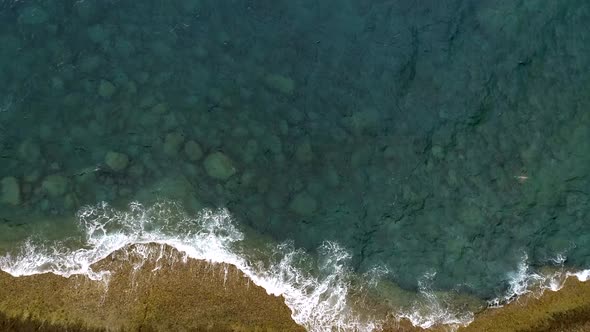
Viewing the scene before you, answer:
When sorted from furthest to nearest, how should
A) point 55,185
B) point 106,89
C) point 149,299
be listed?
point 106,89 → point 55,185 → point 149,299

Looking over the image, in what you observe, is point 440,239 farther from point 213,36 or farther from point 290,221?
point 213,36

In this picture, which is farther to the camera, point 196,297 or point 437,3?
point 437,3

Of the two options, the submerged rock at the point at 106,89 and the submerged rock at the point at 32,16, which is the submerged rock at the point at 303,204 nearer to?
the submerged rock at the point at 106,89

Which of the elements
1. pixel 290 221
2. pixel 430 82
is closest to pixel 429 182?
pixel 430 82

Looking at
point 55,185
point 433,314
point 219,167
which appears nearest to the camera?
point 433,314

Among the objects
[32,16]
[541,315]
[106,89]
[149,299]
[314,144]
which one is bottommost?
[149,299]

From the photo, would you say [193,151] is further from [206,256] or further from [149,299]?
[149,299]

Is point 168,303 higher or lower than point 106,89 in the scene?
lower

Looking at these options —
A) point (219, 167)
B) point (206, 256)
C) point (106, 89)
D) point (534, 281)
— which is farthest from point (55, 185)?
point (534, 281)
